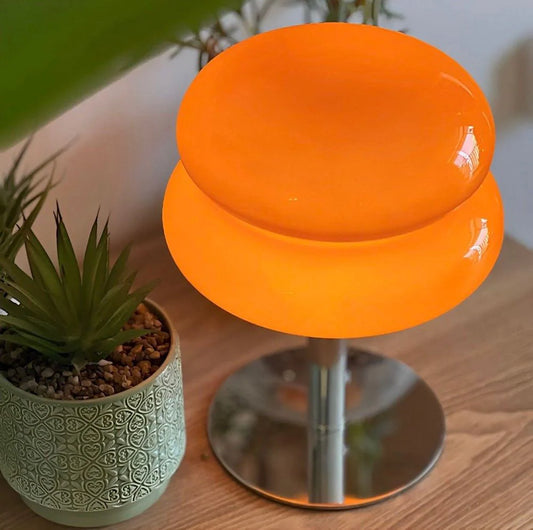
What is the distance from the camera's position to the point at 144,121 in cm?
86

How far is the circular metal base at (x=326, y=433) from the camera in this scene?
2.15 ft

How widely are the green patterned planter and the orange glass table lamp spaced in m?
0.10

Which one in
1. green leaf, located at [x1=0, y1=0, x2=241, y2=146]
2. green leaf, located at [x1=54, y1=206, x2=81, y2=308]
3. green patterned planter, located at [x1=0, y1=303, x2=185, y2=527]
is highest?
green leaf, located at [x1=0, y1=0, x2=241, y2=146]

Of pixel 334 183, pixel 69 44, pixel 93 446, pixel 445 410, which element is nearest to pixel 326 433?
pixel 445 410

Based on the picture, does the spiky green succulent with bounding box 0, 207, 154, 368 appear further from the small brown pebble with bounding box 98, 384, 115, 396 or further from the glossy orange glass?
the glossy orange glass

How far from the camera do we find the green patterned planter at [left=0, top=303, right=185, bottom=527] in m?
0.54

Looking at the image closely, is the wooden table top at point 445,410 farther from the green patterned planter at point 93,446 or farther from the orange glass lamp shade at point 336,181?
the orange glass lamp shade at point 336,181

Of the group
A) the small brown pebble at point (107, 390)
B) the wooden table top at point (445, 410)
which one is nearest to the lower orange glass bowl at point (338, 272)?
the small brown pebble at point (107, 390)

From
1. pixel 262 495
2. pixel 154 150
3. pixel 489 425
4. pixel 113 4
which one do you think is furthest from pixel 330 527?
pixel 113 4

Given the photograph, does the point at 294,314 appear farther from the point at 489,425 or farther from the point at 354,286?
the point at 489,425

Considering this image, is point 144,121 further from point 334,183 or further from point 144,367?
point 334,183

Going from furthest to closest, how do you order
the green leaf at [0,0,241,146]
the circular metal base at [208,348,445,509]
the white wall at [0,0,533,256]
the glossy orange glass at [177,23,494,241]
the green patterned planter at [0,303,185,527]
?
the white wall at [0,0,533,256], the circular metal base at [208,348,445,509], the green patterned planter at [0,303,185,527], the glossy orange glass at [177,23,494,241], the green leaf at [0,0,241,146]

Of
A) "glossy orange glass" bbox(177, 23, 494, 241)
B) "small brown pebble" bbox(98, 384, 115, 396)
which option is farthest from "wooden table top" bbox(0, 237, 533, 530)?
"glossy orange glass" bbox(177, 23, 494, 241)

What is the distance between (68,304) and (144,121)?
0.36m
